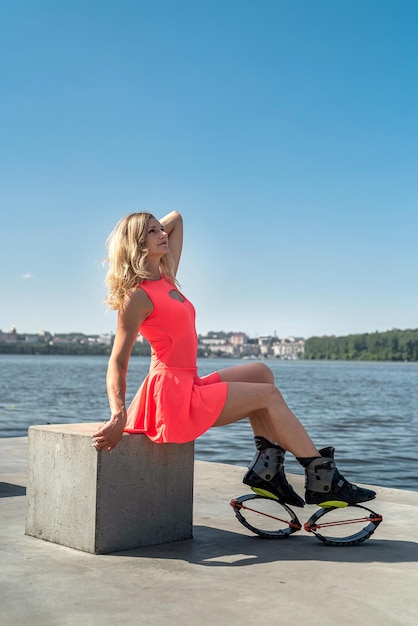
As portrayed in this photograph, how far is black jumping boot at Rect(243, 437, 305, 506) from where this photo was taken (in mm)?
4496

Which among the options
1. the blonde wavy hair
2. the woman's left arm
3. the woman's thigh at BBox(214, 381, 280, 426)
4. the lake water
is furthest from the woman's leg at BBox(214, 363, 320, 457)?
the lake water

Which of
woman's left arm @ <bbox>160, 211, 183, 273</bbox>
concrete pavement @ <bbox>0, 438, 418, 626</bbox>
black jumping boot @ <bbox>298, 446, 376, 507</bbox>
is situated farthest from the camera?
woman's left arm @ <bbox>160, 211, 183, 273</bbox>

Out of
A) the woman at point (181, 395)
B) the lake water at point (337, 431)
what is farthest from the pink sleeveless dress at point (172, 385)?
the lake water at point (337, 431)

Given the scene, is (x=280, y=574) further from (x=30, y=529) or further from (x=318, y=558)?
(x=30, y=529)

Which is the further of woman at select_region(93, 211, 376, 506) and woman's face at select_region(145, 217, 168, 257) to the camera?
woman's face at select_region(145, 217, 168, 257)

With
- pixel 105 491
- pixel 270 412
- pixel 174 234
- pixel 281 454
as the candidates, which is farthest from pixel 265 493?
pixel 174 234

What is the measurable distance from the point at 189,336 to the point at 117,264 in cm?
58

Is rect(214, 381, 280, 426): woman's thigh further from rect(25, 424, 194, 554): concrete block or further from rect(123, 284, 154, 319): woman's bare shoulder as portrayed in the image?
rect(123, 284, 154, 319): woman's bare shoulder

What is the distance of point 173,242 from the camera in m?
5.28

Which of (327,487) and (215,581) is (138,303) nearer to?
(327,487)

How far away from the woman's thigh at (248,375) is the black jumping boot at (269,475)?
37 cm

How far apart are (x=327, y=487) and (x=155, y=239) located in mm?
1692

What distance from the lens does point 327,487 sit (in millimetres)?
4469

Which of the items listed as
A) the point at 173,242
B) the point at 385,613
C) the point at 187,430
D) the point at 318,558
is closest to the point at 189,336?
the point at 187,430
